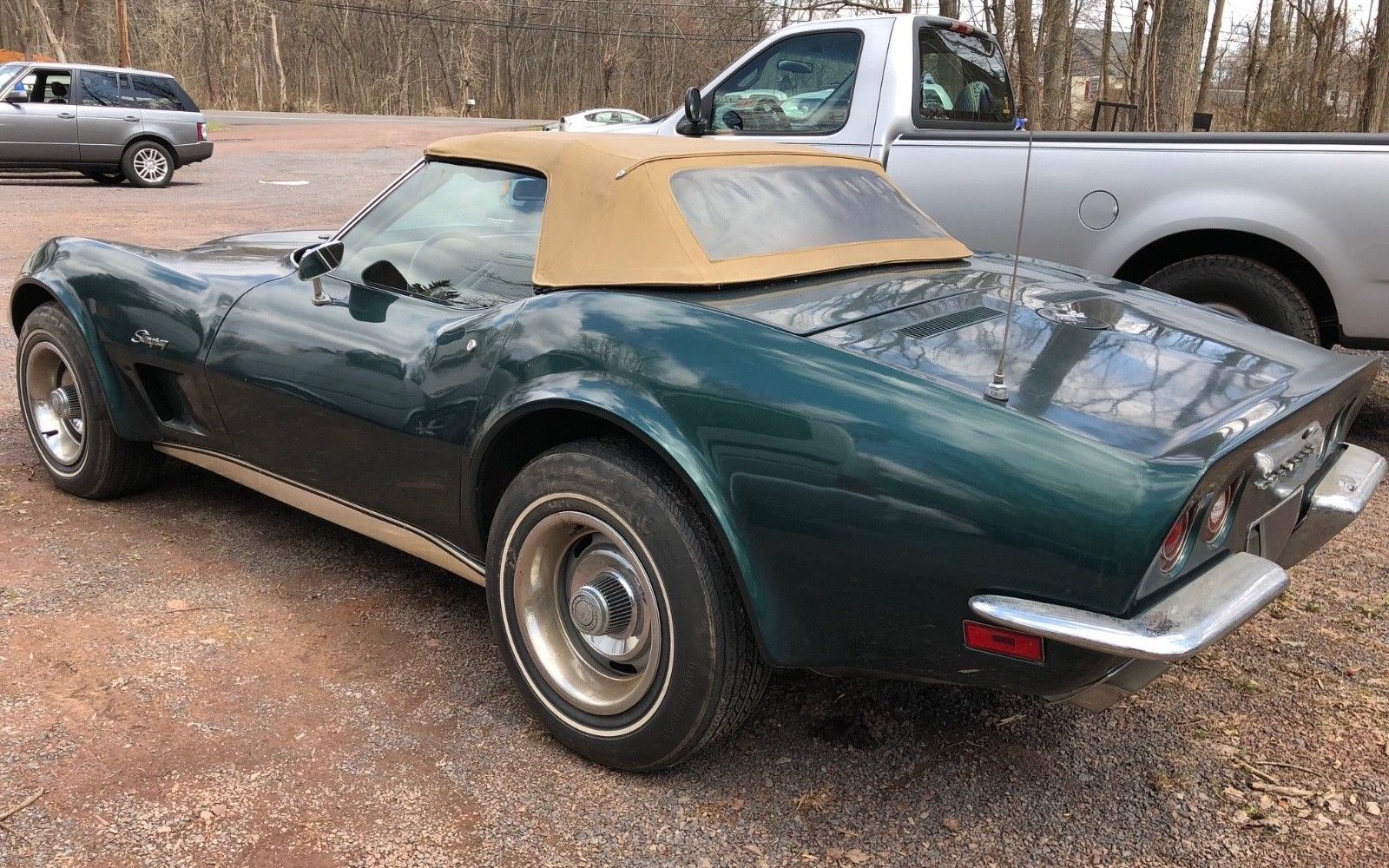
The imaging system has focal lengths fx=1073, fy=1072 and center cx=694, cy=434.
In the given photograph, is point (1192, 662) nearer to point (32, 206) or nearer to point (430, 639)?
point (430, 639)

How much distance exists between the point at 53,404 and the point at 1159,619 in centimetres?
377

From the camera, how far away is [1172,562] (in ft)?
6.36

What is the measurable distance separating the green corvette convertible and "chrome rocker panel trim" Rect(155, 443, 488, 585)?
0.04 ft

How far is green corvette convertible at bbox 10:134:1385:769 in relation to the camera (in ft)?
6.31

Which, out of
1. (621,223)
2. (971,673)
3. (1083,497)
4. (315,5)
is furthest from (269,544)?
(315,5)

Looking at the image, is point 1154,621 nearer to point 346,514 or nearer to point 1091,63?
point 346,514

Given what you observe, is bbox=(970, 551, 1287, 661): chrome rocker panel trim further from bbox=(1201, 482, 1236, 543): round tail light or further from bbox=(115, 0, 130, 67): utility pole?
bbox=(115, 0, 130, 67): utility pole

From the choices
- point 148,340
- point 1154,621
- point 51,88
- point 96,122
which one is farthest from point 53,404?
point 51,88

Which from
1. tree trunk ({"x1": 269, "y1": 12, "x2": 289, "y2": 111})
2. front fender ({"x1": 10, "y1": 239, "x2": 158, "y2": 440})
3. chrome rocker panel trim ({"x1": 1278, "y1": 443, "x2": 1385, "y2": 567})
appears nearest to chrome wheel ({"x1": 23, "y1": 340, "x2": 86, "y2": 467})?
front fender ({"x1": 10, "y1": 239, "x2": 158, "y2": 440})

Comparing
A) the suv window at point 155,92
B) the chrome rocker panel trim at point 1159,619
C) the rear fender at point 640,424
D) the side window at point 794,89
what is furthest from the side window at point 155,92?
the chrome rocker panel trim at point 1159,619

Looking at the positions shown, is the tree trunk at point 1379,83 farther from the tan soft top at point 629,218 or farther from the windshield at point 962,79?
the tan soft top at point 629,218

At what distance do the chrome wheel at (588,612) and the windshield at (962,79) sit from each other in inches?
161

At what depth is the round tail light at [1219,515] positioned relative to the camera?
2.00 m

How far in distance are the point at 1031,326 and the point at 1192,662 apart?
1.13 meters
